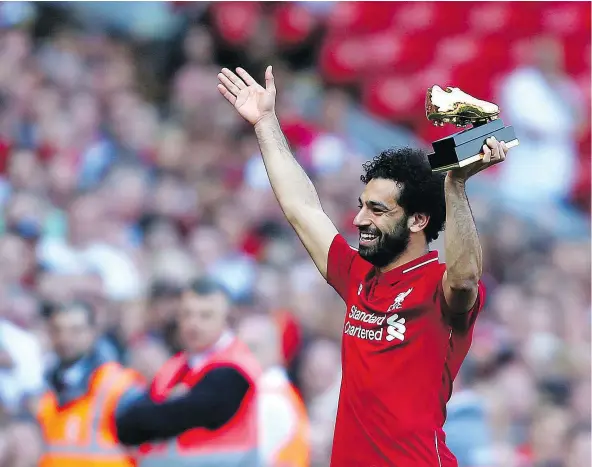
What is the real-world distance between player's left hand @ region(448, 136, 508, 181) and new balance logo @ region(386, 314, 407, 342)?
1.65ft

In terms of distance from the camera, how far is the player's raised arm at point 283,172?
13.6ft

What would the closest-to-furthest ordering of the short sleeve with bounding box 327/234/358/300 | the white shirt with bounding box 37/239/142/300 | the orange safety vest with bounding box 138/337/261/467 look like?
the short sleeve with bounding box 327/234/358/300
the orange safety vest with bounding box 138/337/261/467
the white shirt with bounding box 37/239/142/300

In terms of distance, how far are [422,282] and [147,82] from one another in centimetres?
670

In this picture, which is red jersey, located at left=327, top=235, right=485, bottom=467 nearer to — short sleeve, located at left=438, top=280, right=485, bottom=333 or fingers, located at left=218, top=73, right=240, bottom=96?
short sleeve, located at left=438, top=280, right=485, bottom=333

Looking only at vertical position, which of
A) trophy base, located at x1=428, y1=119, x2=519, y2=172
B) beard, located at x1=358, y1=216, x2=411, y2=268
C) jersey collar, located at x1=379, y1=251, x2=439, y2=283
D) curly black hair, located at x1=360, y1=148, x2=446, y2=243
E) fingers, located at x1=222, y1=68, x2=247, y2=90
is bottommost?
jersey collar, located at x1=379, y1=251, x2=439, y2=283

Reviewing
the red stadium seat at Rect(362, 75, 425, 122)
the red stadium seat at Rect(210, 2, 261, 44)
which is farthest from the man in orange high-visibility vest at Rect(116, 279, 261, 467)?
the red stadium seat at Rect(362, 75, 425, 122)

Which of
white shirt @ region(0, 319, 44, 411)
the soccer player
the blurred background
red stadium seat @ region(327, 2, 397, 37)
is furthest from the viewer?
red stadium seat @ region(327, 2, 397, 37)

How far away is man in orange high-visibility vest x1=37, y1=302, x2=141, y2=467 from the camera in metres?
5.44

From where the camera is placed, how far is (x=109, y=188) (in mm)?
8703

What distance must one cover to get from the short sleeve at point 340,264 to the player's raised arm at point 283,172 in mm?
29

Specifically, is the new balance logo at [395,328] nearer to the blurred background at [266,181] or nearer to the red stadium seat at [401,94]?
the blurred background at [266,181]

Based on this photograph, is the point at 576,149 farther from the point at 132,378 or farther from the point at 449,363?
the point at 449,363

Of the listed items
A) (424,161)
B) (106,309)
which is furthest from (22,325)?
(424,161)

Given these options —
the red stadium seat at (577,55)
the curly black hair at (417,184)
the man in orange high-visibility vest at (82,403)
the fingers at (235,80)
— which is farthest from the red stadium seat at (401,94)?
the curly black hair at (417,184)
